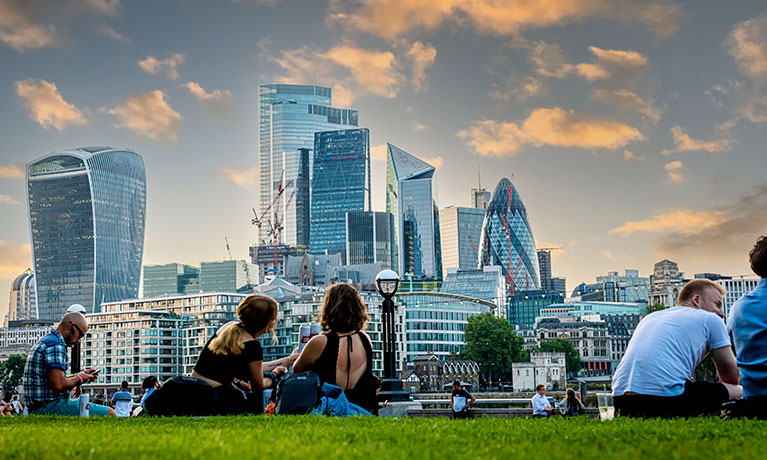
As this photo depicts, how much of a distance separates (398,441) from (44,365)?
7.69m

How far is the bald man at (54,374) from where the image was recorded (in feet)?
40.5

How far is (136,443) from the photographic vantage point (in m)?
6.63

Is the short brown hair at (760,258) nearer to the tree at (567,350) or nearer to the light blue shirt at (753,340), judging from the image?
the light blue shirt at (753,340)

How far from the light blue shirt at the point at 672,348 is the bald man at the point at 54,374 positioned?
7763mm

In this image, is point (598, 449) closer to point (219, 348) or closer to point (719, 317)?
point (719, 317)

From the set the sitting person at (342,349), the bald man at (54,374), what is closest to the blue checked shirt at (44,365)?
the bald man at (54,374)

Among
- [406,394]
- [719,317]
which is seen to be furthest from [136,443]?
[406,394]

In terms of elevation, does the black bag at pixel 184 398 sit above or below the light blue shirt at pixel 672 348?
below

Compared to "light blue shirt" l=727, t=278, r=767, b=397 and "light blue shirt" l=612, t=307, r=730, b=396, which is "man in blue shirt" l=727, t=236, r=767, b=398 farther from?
"light blue shirt" l=612, t=307, r=730, b=396

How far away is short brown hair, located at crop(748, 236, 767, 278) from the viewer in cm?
899

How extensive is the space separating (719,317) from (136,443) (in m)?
5.96

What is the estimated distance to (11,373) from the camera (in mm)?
167375

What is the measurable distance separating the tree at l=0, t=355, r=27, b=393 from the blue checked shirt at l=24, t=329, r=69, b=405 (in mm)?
165851

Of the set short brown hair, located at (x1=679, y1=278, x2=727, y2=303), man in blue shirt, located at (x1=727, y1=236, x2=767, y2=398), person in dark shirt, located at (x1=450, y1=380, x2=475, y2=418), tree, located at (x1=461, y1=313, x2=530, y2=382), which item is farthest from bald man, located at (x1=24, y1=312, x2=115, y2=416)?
tree, located at (x1=461, y1=313, x2=530, y2=382)
